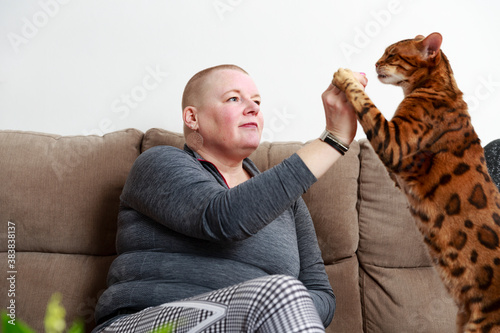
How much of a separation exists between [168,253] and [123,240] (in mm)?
155

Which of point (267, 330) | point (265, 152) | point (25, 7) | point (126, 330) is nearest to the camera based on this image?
point (267, 330)

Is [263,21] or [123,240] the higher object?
[263,21]

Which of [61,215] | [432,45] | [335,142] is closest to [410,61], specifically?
[432,45]

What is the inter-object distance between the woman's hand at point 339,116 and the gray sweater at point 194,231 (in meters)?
0.12

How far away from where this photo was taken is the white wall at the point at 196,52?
1.81 m

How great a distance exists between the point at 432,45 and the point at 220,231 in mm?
728

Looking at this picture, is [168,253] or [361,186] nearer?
[168,253]

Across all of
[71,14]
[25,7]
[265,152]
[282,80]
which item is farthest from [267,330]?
[25,7]

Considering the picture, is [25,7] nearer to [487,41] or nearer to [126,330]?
[126,330]

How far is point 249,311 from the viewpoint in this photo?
62 centimetres

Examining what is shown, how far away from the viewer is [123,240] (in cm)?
104


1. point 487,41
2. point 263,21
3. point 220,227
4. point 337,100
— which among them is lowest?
point 220,227

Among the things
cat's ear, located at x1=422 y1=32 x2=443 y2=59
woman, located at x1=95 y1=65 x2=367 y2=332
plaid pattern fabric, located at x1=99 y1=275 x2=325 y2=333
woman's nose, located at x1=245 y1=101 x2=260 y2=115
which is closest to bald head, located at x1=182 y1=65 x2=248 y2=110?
woman, located at x1=95 y1=65 x2=367 y2=332

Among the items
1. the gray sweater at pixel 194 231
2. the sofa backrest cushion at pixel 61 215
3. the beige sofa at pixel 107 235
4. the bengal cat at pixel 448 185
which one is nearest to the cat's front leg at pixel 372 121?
the bengal cat at pixel 448 185
